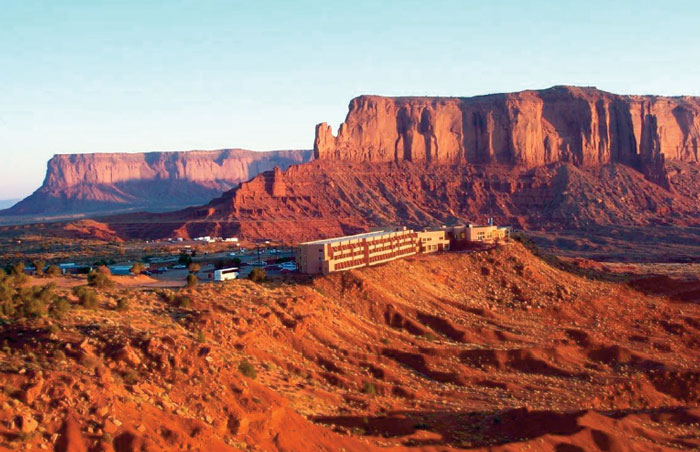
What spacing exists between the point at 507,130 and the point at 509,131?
0.45 meters

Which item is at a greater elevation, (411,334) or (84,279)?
(84,279)

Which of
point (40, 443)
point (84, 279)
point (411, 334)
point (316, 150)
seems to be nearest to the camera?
point (40, 443)

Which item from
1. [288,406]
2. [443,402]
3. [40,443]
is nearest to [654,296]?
[443,402]

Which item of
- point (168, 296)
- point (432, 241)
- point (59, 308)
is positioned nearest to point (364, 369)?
point (168, 296)

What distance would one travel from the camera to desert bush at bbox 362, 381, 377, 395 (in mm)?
30172

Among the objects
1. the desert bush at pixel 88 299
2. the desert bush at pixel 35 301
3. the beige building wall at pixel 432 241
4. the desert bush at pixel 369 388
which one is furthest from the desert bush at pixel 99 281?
the beige building wall at pixel 432 241

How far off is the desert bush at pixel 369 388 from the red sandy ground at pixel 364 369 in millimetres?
104

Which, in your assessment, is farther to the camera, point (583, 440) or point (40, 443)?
point (583, 440)

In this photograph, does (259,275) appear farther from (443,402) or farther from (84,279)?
(443,402)

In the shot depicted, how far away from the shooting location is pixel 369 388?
30.3 meters

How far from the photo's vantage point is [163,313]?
109 feet

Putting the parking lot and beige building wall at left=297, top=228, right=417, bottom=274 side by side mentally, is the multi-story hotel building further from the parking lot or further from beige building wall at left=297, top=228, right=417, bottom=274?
the parking lot

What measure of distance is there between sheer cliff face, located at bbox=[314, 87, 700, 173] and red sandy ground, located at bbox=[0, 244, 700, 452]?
88.2m

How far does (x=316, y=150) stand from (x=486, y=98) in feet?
118
